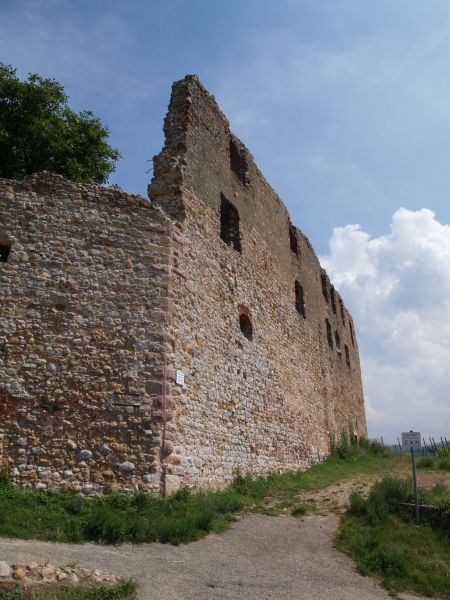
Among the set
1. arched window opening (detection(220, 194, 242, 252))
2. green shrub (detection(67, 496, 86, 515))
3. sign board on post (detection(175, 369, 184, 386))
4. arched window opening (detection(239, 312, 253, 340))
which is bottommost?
green shrub (detection(67, 496, 86, 515))

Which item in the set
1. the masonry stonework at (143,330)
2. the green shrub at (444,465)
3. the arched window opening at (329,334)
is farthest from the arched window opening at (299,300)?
the green shrub at (444,465)

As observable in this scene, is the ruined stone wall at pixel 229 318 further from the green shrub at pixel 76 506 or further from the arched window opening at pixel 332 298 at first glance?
the arched window opening at pixel 332 298

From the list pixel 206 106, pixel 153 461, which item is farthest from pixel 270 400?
pixel 206 106

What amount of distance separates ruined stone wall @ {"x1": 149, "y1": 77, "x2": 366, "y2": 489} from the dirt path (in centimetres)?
191

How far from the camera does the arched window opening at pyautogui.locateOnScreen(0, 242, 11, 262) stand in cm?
934

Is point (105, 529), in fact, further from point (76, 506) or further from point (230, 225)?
point (230, 225)

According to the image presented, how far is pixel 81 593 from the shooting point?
15.9ft

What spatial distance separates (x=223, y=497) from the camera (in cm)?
949

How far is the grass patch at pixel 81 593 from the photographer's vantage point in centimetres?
461

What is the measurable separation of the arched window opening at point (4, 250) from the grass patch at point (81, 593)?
615 cm

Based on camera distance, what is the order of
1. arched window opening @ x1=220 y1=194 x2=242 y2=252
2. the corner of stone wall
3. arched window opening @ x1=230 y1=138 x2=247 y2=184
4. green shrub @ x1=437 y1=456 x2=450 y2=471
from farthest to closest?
1. green shrub @ x1=437 y1=456 x2=450 y2=471
2. arched window opening @ x1=230 y1=138 x2=247 y2=184
3. arched window opening @ x1=220 y1=194 x2=242 y2=252
4. the corner of stone wall

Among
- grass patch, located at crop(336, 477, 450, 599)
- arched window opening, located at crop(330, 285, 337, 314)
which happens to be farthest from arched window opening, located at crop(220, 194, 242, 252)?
arched window opening, located at crop(330, 285, 337, 314)

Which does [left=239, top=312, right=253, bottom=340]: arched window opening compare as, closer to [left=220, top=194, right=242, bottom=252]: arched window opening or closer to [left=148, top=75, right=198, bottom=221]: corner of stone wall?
[left=220, top=194, right=242, bottom=252]: arched window opening

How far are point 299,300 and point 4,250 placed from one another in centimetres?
1114
